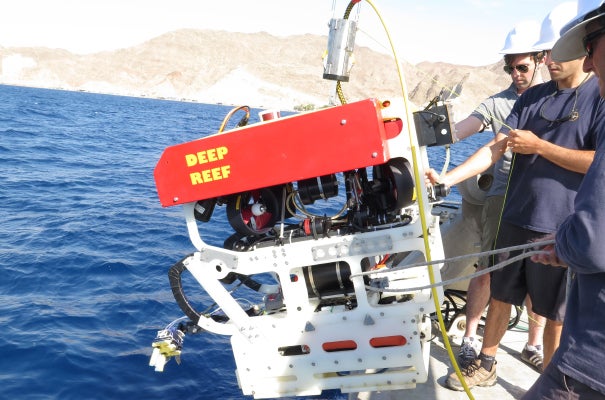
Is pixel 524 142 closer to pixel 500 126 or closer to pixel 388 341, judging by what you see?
pixel 500 126

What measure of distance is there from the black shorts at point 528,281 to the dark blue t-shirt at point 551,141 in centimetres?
8

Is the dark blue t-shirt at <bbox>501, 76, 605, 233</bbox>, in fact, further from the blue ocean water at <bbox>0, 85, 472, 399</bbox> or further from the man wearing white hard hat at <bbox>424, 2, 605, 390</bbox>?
the blue ocean water at <bbox>0, 85, 472, 399</bbox>

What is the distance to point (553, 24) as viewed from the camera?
3268mm

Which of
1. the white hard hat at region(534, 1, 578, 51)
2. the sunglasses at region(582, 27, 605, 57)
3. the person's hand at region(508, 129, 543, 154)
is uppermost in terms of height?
the white hard hat at region(534, 1, 578, 51)

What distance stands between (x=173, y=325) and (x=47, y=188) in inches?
336

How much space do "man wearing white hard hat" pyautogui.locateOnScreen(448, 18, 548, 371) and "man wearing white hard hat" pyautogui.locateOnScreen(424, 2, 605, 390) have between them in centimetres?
34

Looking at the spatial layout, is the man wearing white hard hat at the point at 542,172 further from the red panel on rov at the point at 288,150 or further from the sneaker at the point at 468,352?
the red panel on rov at the point at 288,150

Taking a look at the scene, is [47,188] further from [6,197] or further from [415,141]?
[415,141]

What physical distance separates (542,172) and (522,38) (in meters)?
1.02

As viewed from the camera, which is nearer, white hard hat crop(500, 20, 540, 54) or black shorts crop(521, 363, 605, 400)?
black shorts crop(521, 363, 605, 400)

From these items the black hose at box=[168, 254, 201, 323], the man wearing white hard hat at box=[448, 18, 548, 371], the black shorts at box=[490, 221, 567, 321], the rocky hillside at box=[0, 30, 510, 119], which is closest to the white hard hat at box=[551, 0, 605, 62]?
the black shorts at box=[490, 221, 567, 321]

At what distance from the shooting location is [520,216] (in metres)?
3.10

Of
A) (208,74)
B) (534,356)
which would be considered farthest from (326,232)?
(208,74)

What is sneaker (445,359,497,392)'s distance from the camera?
3402 mm
